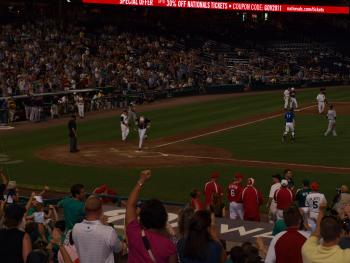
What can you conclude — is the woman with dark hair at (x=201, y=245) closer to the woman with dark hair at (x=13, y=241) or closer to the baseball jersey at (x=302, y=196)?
the woman with dark hair at (x=13, y=241)

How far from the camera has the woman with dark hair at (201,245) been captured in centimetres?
614

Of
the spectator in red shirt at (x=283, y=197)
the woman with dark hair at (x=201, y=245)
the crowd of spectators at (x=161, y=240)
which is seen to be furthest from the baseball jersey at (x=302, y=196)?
the woman with dark hair at (x=201, y=245)

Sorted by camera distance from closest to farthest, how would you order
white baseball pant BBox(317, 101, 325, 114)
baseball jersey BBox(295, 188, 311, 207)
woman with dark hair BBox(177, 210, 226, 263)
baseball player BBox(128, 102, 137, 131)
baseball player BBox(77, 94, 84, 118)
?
woman with dark hair BBox(177, 210, 226, 263) < baseball jersey BBox(295, 188, 311, 207) < baseball player BBox(128, 102, 137, 131) < white baseball pant BBox(317, 101, 325, 114) < baseball player BBox(77, 94, 84, 118)

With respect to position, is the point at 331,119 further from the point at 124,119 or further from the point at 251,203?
the point at 251,203

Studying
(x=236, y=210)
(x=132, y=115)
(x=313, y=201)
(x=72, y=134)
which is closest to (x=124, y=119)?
(x=132, y=115)

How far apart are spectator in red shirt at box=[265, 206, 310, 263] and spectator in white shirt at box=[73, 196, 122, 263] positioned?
1.62 metres

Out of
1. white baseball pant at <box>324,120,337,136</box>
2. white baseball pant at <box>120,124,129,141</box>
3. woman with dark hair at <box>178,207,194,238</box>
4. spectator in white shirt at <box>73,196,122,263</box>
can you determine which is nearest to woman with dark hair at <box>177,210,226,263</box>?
woman with dark hair at <box>178,207,194,238</box>

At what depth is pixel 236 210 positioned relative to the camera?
16.8 m

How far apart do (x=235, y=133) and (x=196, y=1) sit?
111ft

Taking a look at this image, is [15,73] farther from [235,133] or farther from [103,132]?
[235,133]

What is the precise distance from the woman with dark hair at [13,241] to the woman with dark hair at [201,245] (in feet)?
5.65

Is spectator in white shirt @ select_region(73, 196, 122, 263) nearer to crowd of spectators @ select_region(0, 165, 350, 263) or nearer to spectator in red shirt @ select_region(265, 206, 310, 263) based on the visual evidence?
crowd of spectators @ select_region(0, 165, 350, 263)

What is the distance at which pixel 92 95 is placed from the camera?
45.0 metres

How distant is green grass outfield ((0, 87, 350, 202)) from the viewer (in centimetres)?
2289
